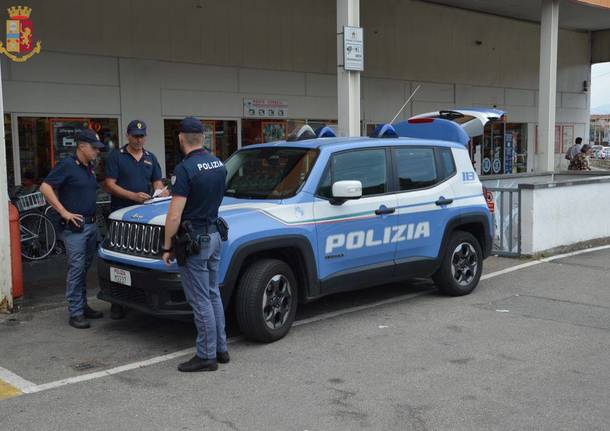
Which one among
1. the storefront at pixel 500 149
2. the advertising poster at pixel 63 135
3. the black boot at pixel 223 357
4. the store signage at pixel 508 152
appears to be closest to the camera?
the black boot at pixel 223 357

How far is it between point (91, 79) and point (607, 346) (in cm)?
995

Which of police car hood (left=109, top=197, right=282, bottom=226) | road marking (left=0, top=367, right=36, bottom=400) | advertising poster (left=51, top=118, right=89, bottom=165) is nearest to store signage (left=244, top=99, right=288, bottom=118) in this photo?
advertising poster (left=51, top=118, right=89, bottom=165)

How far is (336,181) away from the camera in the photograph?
629 centimetres

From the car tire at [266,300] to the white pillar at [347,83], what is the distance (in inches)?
200

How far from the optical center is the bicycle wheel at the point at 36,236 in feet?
32.0

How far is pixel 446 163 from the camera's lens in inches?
292

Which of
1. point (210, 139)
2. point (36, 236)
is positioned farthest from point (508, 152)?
point (36, 236)

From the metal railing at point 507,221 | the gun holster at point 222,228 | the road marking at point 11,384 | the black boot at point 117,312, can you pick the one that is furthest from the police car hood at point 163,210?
the metal railing at point 507,221

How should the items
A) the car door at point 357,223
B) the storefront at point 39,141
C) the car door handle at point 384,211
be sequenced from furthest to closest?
1. the storefront at point 39,141
2. the car door handle at point 384,211
3. the car door at point 357,223

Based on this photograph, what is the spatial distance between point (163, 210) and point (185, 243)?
950 mm

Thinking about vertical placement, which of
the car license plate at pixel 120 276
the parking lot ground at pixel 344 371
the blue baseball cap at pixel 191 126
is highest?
the blue baseball cap at pixel 191 126

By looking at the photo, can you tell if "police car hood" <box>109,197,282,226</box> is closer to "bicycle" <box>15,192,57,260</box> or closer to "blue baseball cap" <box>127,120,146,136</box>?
"blue baseball cap" <box>127,120,146,136</box>

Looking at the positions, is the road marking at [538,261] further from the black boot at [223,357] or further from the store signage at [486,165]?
the store signage at [486,165]

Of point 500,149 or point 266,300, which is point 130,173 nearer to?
point 266,300
